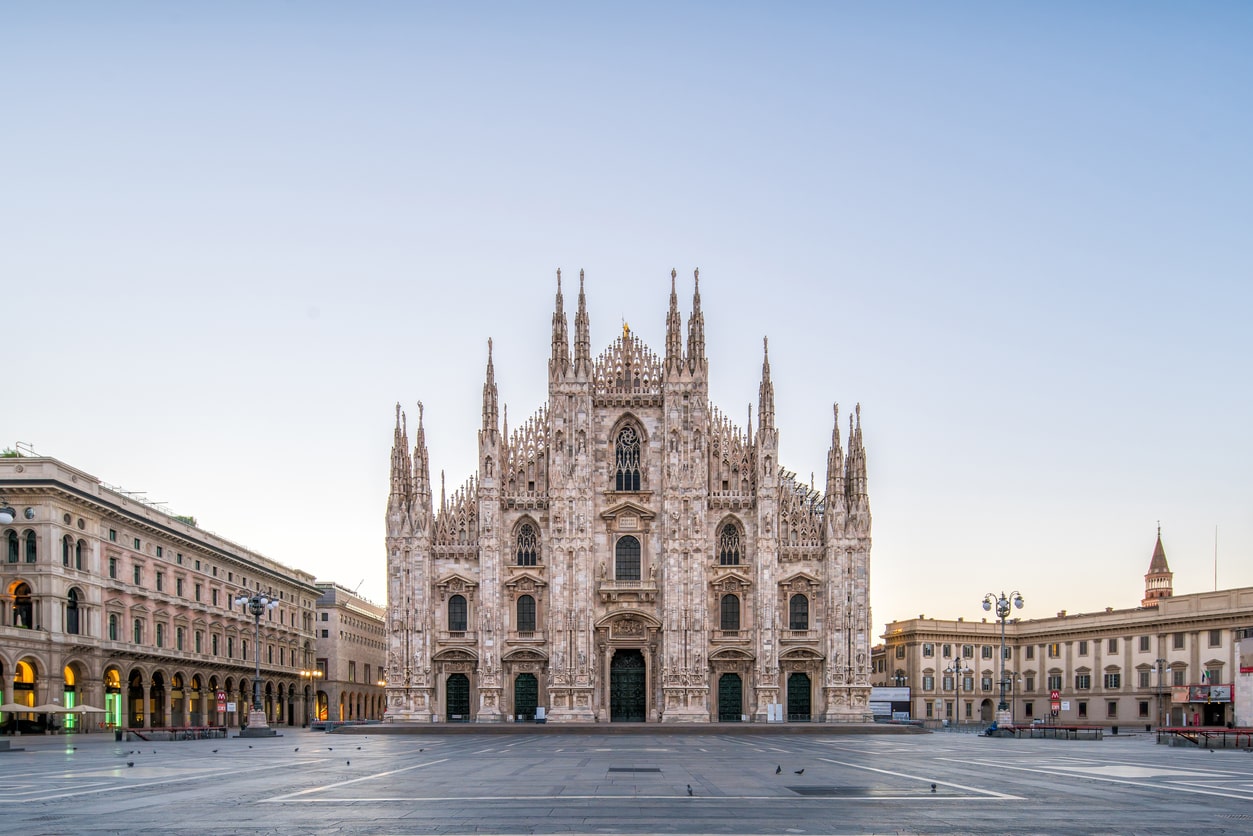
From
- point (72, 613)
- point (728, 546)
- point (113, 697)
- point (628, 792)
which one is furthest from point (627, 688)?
point (628, 792)

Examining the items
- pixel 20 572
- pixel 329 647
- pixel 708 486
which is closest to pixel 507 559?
pixel 708 486

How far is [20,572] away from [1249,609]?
81.8 meters

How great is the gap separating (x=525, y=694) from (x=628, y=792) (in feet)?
177

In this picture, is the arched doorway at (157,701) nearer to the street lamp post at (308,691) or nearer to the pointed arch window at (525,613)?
the pointed arch window at (525,613)

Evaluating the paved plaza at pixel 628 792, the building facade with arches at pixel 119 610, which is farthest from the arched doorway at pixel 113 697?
the paved plaza at pixel 628 792

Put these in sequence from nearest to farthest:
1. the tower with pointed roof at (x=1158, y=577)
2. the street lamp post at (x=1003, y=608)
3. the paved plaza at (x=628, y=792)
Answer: the paved plaza at (x=628, y=792), the street lamp post at (x=1003, y=608), the tower with pointed roof at (x=1158, y=577)

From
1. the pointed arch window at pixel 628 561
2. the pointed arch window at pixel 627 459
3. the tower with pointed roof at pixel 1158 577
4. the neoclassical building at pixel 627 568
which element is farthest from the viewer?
the tower with pointed roof at pixel 1158 577

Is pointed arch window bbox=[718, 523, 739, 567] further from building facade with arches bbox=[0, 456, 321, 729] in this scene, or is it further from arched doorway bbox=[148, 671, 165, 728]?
arched doorway bbox=[148, 671, 165, 728]

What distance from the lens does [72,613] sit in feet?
214

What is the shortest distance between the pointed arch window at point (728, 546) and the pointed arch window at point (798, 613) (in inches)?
171

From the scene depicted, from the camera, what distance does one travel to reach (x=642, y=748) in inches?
1738

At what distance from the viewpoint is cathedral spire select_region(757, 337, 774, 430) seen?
249ft

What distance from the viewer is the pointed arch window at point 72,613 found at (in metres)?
64.6

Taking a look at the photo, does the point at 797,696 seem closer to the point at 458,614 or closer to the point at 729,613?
the point at 729,613
